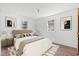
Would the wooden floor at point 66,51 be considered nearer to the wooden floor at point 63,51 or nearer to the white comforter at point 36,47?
the wooden floor at point 63,51

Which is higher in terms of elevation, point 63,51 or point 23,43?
point 23,43

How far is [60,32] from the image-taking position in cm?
212

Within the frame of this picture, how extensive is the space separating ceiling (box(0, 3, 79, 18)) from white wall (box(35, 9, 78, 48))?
0.10 metres

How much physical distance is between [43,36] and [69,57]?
742 mm

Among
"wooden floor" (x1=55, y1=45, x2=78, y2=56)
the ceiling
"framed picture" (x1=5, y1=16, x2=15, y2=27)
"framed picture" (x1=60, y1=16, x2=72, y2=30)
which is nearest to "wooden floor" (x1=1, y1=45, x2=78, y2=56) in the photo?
"wooden floor" (x1=55, y1=45, x2=78, y2=56)

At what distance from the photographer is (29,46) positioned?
2.00 meters

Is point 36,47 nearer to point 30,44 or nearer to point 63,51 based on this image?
point 30,44

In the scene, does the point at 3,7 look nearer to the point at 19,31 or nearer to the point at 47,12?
the point at 19,31

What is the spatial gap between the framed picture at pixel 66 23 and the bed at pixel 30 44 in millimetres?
456

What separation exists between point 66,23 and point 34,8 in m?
0.78

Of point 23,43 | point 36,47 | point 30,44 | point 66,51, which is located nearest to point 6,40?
point 23,43

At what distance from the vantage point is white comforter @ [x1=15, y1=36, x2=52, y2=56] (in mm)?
2010

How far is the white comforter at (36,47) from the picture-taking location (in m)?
2.01

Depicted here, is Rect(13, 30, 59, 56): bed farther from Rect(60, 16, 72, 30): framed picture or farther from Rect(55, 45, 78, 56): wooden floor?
Rect(60, 16, 72, 30): framed picture
